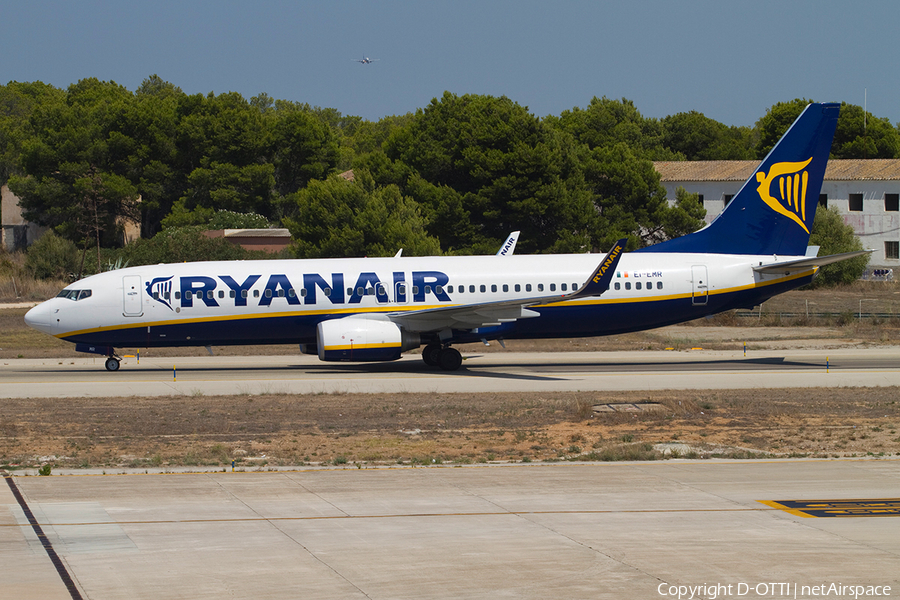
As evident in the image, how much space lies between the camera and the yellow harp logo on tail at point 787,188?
35938 millimetres

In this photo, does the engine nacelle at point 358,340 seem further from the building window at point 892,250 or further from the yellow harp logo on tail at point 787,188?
the building window at point 892,250

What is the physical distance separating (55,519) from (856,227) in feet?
286

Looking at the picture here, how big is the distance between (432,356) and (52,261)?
50429mm

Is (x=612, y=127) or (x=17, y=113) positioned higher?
(x=17, y=113)

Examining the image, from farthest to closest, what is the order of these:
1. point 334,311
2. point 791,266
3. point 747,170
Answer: point 747,170 → point 791,266 → point 334,311

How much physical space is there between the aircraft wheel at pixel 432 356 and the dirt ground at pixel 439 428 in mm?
6847

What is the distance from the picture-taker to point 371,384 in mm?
30375

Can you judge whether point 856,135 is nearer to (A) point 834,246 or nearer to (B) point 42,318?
(A) point 834,246

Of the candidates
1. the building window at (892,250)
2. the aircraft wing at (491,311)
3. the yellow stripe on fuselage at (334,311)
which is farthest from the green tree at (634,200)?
the aircraft wing at (491,311)

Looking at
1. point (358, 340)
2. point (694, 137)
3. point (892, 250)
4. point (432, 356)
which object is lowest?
point (432, 356)

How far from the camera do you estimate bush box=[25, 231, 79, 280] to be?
74188 mm

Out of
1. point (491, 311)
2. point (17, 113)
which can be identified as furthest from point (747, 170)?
point (17, 113)

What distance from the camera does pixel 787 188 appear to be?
3606cm

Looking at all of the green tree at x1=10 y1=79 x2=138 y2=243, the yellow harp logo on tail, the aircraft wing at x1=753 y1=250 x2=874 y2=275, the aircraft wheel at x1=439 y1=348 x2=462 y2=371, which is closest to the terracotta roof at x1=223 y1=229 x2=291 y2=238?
the green tree at x1=10 y1=79 x2=138 y2=243
